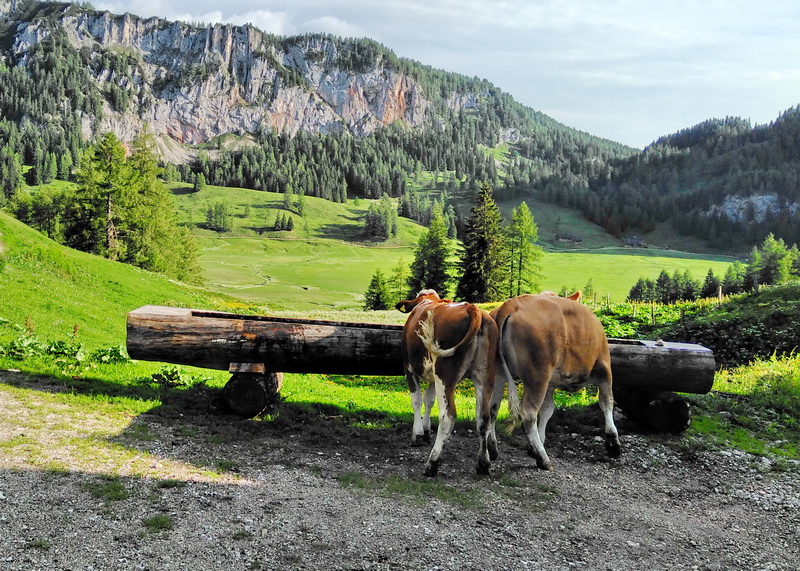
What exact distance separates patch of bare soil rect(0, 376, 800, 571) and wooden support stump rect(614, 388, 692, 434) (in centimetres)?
44

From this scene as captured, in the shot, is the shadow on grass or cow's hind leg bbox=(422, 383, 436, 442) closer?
the shadow on grass

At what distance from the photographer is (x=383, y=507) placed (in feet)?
23.5

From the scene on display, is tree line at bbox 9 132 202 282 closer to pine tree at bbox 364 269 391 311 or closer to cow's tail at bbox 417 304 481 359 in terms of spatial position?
pine tree at bbox 364 269 391 311

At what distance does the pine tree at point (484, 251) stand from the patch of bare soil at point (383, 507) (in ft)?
160

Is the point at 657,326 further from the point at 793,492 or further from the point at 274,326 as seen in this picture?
the point at 274,326

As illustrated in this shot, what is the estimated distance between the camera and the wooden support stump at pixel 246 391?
10.4m

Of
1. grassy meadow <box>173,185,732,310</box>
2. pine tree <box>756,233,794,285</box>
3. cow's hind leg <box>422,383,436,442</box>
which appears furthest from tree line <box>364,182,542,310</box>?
pine tree <box>756,233,794,285</box>

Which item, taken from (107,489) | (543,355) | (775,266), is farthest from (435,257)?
(775,266)

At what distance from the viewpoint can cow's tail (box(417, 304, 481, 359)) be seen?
820 cm

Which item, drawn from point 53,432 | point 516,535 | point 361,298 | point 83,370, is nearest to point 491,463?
point 516,535

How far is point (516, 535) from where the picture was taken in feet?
22.0

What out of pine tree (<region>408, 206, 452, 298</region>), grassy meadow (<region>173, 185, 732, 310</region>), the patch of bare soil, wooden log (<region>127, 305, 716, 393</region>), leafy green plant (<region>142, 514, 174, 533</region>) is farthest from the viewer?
grassy meadow (<region>173, 185, 732, 310</region>)

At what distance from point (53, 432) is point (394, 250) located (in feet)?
615

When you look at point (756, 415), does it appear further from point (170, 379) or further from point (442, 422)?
point (170, 379)
